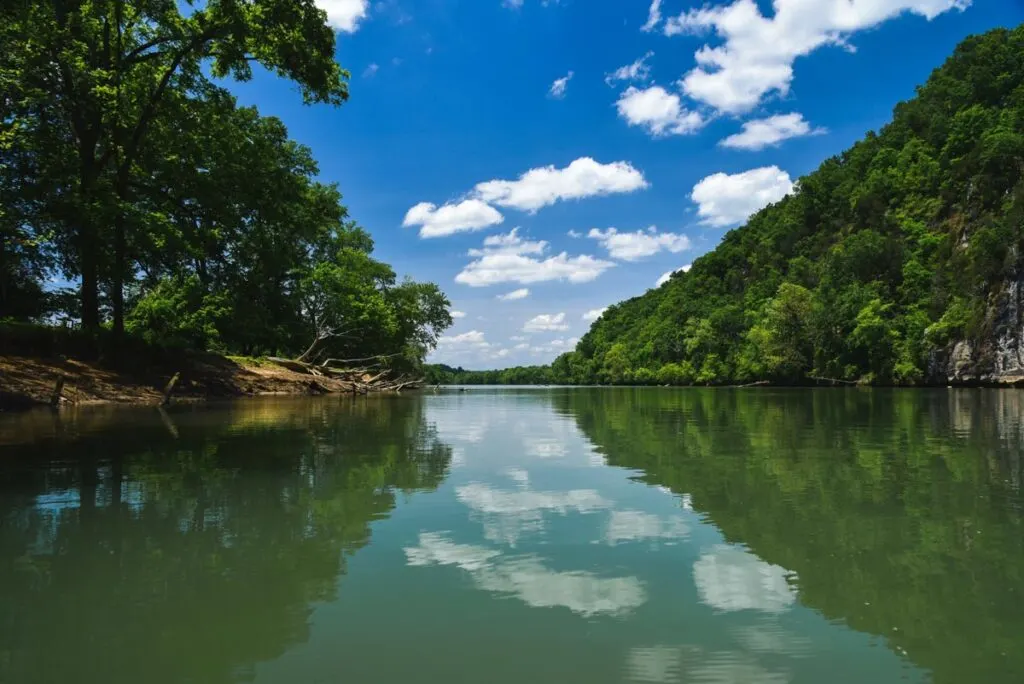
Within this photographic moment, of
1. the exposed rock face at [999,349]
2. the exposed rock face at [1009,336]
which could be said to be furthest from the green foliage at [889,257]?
the exposed rock face at [1009,336]

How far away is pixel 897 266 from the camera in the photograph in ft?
260

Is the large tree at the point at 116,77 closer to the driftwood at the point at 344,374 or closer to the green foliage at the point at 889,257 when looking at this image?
the driftwood at the point at 344,374

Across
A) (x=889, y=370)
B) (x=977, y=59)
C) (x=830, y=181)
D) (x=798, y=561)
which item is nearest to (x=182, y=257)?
(x=798, y=561)

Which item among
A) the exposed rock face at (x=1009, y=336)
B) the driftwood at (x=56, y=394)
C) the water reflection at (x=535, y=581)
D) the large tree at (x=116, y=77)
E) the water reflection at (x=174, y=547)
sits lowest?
the water reflection at (x=535, y=581)

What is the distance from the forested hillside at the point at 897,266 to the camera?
5819 cm

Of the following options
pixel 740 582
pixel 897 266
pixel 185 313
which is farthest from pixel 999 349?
pixel 740 582

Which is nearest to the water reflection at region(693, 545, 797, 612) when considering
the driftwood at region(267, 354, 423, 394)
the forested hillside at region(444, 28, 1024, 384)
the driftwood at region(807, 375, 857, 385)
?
the driftwood at region(267, 354, 423, 394)

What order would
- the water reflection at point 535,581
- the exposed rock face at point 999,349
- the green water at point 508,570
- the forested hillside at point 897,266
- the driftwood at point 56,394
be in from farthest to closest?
the forested hillside at point 897,266 → the exposed rock face at point 999,349 → the driftwood at point 56,394 → the water reflection at point 535,581 → the green water at point 508,570

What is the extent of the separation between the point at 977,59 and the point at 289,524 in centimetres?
12493

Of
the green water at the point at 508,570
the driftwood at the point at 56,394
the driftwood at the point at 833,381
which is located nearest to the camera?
the green water at the point at 508,570

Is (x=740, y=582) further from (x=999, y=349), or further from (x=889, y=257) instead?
(x=889, y=257)

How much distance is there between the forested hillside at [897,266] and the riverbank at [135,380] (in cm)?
5814

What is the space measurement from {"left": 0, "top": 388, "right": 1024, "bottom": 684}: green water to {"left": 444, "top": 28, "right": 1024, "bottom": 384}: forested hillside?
59.0 metres

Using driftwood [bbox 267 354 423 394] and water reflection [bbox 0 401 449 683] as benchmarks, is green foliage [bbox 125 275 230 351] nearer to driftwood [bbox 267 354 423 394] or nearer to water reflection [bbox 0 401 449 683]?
driftwood [bbox 267 354 423 394]
